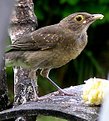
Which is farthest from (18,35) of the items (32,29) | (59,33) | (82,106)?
(82,106)

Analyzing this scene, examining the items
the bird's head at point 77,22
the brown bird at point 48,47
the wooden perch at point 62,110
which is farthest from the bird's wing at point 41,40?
the wooden perch at point 62,110

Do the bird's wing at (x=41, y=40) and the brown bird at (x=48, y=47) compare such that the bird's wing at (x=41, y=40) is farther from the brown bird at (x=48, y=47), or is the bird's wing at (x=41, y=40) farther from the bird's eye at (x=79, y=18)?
the bird's eye at (x=79, y=18)

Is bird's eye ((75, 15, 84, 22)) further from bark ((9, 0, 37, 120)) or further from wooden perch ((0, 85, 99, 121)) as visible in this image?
wooden perch ((0, 85, 99, 121))

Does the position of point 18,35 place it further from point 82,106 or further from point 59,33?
point 82,106

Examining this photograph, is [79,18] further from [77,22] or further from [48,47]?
[48,47]

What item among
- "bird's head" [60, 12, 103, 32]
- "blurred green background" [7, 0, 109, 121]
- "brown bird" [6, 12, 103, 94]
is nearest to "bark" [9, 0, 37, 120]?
"brown bird" [6, 12, 103, 94]

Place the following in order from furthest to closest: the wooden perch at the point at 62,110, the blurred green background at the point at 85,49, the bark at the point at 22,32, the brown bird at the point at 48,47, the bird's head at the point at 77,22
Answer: the blurred green background at the point at 85,49 < the bird's head at the point at 77,22 < the brown bird at the point at 48,47 < the bark at the point at 22,32 < the wooden perch at the point at 62,110

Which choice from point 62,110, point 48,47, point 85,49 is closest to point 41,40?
point 48,47
